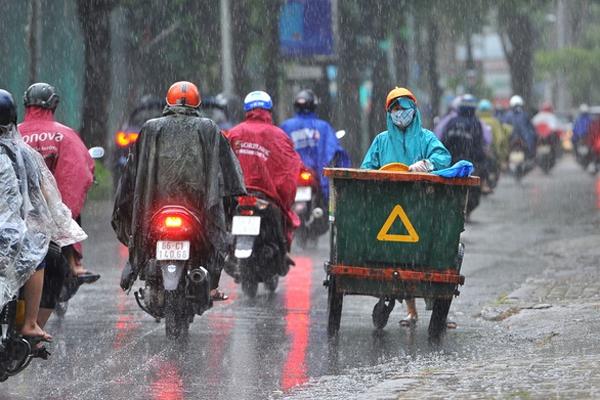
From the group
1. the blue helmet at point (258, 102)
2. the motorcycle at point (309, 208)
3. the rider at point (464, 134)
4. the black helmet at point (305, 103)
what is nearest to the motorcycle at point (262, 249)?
the blue helmet at point (258, 102)

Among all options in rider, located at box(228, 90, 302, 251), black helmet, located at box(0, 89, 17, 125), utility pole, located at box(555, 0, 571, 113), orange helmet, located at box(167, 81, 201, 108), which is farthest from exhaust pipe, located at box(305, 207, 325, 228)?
utility pole, located at box(555, 0, 571, 113)

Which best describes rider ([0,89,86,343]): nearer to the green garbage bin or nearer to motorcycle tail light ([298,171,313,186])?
the green garbage bin

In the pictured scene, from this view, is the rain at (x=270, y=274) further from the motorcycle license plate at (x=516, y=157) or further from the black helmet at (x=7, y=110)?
the motorcycle license plate at (x=516, y=157)

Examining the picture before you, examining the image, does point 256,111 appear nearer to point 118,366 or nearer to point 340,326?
point 340,326

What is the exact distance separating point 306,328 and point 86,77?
15906mm

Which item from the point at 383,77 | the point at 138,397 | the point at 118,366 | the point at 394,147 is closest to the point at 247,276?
the point at 394,147

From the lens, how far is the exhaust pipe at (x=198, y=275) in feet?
34.4

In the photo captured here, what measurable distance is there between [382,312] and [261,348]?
1.24m

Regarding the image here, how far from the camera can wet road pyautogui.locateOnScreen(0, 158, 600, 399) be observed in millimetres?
8766

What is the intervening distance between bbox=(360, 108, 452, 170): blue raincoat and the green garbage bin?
0.75 metres

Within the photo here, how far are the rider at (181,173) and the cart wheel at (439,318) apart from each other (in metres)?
1.49

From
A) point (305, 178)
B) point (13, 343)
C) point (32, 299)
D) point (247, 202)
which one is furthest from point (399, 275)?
point (305, 178)

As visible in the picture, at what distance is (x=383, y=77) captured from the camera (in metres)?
37.4

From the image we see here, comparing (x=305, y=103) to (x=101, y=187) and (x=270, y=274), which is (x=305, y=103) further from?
(x=101, y=187)
